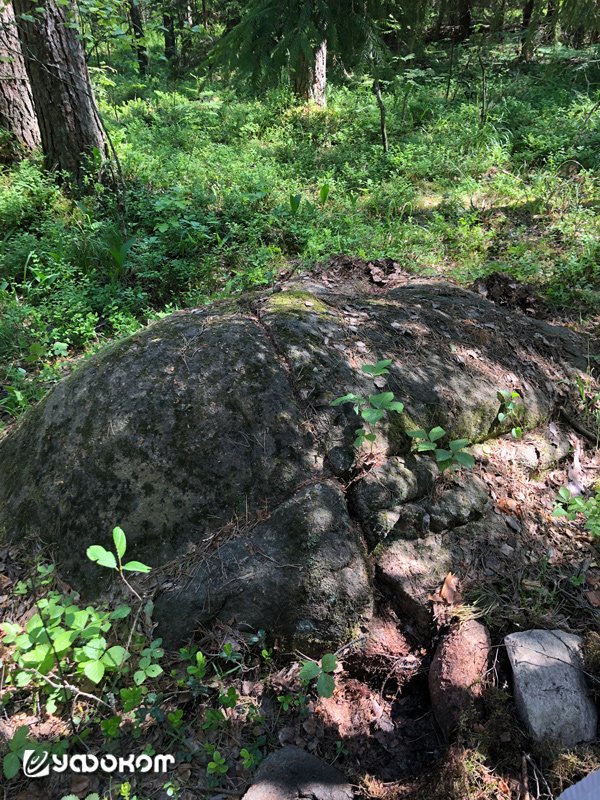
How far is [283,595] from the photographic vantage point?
232 centimetres

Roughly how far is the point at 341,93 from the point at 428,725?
11307 millimetres

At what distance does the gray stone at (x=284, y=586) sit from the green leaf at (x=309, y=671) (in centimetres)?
19

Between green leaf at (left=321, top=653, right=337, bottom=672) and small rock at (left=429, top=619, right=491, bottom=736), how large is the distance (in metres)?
0.51

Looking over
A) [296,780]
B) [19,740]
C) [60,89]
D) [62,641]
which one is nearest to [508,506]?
[296,780]

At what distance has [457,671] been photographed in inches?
84.6

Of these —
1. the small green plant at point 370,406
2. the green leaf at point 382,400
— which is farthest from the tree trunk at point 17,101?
the green leaf at point 382,400

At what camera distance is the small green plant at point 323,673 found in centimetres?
202

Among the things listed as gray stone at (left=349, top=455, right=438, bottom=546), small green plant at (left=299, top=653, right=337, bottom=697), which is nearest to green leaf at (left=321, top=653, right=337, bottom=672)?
small green plant at (left=299, top=653, right=337, bottom=697)

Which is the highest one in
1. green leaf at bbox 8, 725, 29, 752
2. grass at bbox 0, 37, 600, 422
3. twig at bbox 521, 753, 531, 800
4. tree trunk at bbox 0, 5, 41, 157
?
tree trunk at bbox 0, 5, 41, 157

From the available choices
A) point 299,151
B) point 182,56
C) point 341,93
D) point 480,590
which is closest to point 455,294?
point 480,590

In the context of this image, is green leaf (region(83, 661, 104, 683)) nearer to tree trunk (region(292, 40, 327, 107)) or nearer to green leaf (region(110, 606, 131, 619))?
green leaf (region(110, 606, 131, 619))

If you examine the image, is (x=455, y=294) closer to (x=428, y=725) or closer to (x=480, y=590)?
(x=480, y=590)

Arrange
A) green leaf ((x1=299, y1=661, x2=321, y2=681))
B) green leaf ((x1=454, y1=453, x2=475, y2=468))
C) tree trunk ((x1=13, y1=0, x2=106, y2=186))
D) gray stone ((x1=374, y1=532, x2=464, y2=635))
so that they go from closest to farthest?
1. green leaf ((x1=299, y1=661, x2=321, y2=681))
2. gray stone ((x1=374, y1=532, x2=464, y2=635))
3. green leaf ((x1=454, y1=453, x2=475, y2=468))
4. tree trunk ((x1=13, y1=0, x2=106, y2=186))

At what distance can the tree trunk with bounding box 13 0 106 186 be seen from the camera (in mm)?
5504
